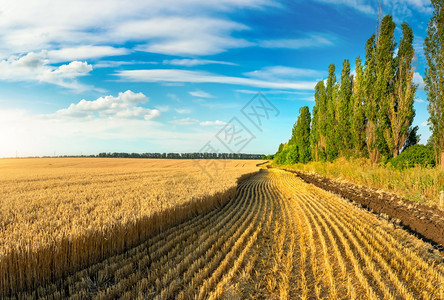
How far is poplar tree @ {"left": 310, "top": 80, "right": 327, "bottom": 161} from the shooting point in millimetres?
35188

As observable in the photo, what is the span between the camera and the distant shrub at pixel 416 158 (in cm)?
1546

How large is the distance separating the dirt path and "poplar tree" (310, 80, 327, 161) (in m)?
A: 29.4

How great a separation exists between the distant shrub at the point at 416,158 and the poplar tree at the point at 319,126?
1756cm

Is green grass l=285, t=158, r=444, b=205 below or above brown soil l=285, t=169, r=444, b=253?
above

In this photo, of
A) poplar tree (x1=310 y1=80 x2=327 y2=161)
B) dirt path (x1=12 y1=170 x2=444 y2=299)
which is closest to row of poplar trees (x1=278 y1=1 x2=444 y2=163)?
poplar tree (x1=310 y1=80 x2=327 y2=161)

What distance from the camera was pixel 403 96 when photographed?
64.5 ft

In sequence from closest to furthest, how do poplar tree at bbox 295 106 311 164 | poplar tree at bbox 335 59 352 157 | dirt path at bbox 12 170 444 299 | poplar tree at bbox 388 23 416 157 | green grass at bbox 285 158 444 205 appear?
dirt path at bbox 12 170 444 299
green grass at bbox 285 158 444 205
poplar tree at bbox 388 23 416 157
poplar tree at bbox 335 59 352 157
poplar tree at bbox 295 106 311 164

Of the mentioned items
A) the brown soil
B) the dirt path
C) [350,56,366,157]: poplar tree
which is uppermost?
[350,56,366,157]: poplar tree

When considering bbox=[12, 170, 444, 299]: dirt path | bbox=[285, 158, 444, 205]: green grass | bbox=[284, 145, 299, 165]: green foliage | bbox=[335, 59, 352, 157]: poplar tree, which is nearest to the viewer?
bbox=[12, 170, 444, 299]: dirt path

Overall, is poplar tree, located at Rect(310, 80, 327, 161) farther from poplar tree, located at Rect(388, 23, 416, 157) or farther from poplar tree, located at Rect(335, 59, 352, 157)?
poplar tree, located at Rect(388, 23, 416, 157)

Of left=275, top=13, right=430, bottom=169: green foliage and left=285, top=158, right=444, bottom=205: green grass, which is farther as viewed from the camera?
left=275, top=13, right=430, bottom=169: green foliage

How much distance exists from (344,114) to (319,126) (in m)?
8.13

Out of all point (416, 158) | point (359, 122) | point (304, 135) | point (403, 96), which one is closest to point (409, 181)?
point (416, 158)

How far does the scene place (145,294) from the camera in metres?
3.66
